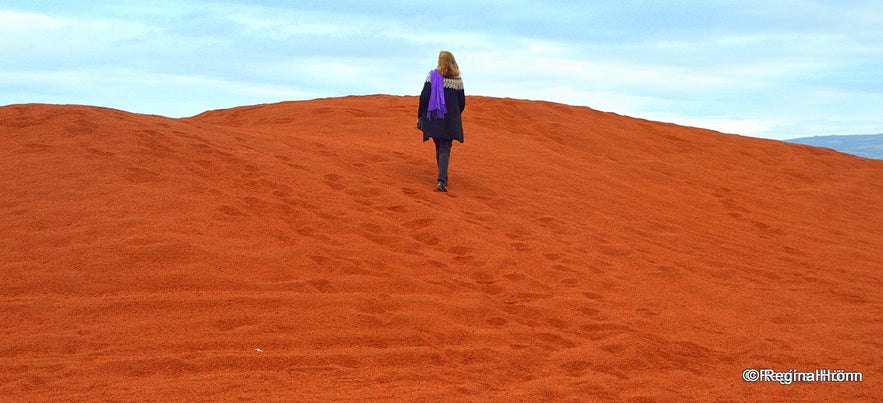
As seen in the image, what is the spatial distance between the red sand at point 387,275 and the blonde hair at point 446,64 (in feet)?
4.55

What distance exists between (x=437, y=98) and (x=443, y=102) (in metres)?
0.08

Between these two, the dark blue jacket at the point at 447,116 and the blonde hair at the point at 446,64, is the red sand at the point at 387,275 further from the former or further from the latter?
the blonde hair at the point at 446,64

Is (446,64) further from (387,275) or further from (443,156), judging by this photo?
(387,275)

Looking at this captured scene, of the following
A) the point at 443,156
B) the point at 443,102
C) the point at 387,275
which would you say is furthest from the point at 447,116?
the point at 387,275

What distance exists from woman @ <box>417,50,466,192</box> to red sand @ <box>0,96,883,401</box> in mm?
726

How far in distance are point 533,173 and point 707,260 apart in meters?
3.24

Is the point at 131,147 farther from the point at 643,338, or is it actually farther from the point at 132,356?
the point at 643,338

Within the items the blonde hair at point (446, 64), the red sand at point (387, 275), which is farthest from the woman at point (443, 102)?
the red sand at point (387, 275)

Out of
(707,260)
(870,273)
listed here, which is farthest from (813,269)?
(707,260)

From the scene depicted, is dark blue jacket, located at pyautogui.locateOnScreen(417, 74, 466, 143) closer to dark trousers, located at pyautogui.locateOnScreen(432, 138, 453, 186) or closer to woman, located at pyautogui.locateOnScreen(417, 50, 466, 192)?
woman, located at pyautogui.locateOnScreen(417, 50, 466, 192)

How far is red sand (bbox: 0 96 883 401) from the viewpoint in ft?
15.7

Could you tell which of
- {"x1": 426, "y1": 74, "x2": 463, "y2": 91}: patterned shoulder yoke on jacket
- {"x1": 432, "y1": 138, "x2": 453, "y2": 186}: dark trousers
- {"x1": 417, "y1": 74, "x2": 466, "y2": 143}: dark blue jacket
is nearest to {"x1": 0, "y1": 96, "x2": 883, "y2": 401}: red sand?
{"x1": 432, "y1": 138, "x2": 453, "y2": 186}: dark trousers

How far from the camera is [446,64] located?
8.98 meters

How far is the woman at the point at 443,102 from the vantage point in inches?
351
